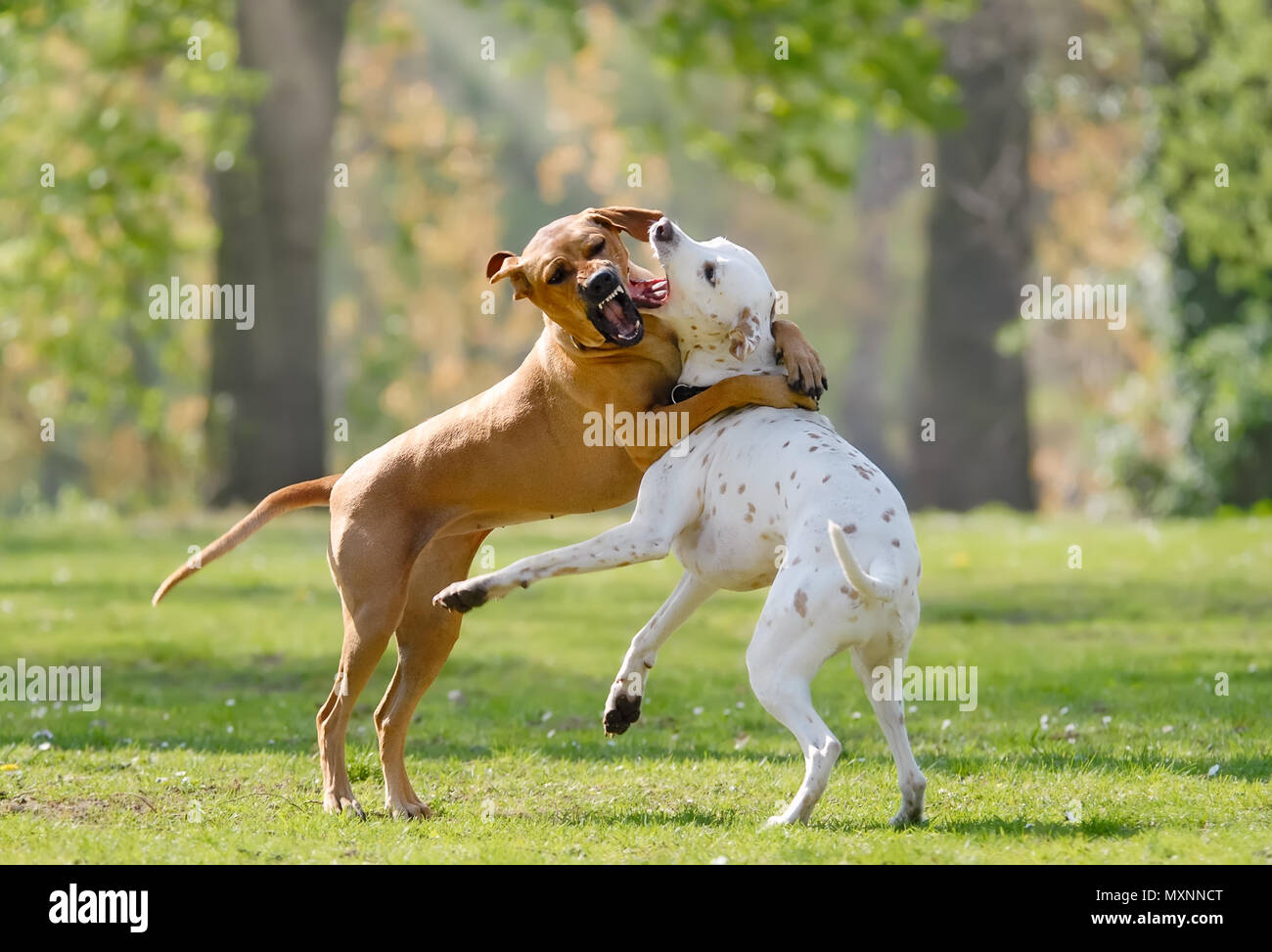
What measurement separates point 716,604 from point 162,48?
966 cm

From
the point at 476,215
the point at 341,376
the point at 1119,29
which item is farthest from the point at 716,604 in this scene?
the point at 341,376

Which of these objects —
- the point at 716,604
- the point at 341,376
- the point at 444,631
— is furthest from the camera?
the point at 341,376

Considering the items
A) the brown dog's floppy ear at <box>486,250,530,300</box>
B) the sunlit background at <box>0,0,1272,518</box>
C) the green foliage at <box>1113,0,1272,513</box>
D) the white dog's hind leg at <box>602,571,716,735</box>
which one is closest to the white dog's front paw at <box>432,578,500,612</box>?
the white dog's hind leg at <box>602,571,716,735</box>

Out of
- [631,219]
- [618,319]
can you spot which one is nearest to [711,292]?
[618,319]

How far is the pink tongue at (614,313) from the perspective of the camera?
6.18 metres

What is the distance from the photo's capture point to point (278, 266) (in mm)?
19141

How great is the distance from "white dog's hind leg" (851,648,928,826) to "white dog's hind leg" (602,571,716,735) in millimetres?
736

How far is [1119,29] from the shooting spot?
20.1 meters

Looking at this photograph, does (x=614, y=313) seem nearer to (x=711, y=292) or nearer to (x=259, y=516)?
(x=711, y=292)

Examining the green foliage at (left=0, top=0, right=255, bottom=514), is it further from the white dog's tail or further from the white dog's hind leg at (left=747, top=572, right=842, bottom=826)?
the white dog's tail

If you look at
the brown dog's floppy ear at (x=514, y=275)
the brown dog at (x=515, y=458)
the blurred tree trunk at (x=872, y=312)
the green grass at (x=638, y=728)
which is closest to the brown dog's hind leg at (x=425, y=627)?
the brown dog at (x=515, y=458)

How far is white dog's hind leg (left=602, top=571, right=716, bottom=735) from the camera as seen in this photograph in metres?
6.12

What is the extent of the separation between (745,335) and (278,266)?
45.3ft
